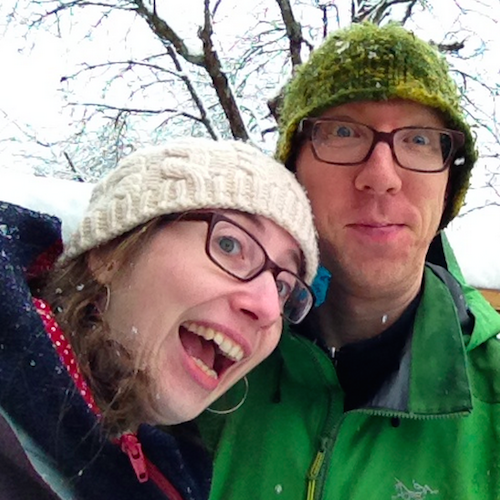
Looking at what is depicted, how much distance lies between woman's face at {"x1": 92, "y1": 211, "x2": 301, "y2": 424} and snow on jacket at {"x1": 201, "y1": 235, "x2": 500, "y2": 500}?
38cm

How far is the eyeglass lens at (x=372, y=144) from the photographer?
169 cm

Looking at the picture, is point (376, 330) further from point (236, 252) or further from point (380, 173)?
point (236, 252)

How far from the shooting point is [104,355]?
119 centimetres

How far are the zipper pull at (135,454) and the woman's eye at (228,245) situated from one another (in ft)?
1.40

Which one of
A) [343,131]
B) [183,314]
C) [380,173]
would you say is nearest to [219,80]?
[343,131]

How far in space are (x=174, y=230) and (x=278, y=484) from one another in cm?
73

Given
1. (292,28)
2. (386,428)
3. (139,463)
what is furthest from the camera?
(292,28)

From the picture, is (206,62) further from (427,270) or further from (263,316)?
(263,316)

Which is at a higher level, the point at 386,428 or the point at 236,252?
the point at 236,252

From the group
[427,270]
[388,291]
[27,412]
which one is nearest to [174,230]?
[27,412]

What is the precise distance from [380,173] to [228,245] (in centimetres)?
57

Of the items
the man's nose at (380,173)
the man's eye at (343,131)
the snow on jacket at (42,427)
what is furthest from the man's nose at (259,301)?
the man's eye at (343,131)

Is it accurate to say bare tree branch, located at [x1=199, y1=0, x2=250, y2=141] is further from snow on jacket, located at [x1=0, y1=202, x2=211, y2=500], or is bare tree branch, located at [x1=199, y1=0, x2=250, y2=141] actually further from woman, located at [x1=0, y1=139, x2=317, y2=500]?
snow on jacket, located at [x1=0, y1=202, x2=211, y2=500]

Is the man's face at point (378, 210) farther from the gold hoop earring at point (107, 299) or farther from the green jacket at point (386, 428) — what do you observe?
the gold hoop earring at point (107, 299)
